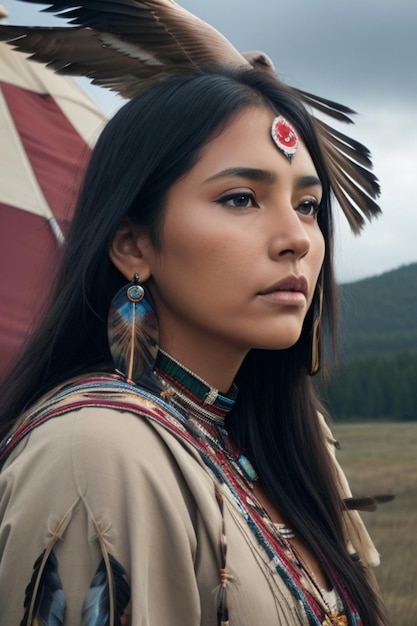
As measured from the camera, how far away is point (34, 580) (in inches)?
65.6

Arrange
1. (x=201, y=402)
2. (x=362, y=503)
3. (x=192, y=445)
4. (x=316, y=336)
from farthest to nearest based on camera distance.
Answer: (x=362, y=503) < (x=316, y=336) < (x=201, y=402) < (x=192, y=445)

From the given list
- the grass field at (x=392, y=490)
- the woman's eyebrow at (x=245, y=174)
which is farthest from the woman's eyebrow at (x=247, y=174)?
the grass field at (x=392, y=490)

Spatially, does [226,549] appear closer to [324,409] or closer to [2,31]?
[324,409]

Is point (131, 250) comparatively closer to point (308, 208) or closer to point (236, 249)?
point (236, 249)

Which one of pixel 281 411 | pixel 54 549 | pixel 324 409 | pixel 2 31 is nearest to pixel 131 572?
pixel 54 549

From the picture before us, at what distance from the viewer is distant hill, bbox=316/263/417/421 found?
2820 mm

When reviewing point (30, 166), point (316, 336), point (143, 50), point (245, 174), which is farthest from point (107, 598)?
point (30, 166)

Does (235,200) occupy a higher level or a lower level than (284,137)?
lower

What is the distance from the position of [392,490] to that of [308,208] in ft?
17.8

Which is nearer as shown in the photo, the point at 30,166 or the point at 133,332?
the point at 133,332

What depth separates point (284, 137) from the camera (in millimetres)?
2104

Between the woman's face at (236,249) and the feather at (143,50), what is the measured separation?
0.89ft

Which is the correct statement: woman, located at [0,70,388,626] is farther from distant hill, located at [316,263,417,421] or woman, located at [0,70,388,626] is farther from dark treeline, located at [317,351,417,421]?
dark treeline, located at [317,351,417,421]

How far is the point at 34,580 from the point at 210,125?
0.81m
